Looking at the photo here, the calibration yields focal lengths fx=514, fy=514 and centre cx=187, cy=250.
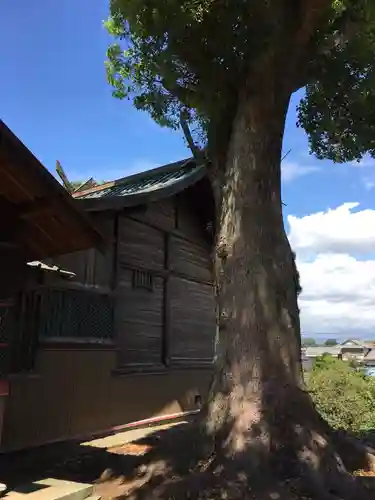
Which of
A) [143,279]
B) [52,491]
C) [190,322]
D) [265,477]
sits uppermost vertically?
[143,279]

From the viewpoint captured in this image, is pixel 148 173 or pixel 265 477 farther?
pixel 148 173

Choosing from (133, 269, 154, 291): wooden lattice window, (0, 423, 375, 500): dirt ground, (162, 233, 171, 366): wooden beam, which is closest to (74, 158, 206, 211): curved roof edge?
(162, 233, 171, 366): wooden beam

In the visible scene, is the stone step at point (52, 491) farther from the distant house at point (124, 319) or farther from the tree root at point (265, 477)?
the distant house at point (124, 319)

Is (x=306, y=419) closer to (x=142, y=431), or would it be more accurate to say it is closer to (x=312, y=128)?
(x=142, y=431)

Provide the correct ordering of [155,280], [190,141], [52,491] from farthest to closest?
[155,280] → [190,141] → [52,491]

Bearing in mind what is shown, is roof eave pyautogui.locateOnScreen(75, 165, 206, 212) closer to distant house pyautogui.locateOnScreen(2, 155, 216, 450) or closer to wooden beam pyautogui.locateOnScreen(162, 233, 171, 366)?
distant house pyautogui.locateOnScreen(2, 155, 216, 450)

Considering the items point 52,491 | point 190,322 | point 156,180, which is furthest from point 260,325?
point 156,180

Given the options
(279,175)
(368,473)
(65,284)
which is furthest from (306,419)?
(65,284)

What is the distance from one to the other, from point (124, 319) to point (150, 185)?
3.25m

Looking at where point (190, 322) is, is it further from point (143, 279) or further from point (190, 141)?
point (190, 141)

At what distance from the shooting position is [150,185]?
11648 millimetres

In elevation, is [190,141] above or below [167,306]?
above

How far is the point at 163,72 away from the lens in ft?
26.9

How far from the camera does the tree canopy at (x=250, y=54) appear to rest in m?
7.16
